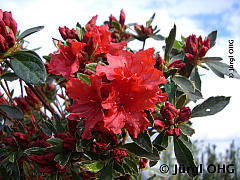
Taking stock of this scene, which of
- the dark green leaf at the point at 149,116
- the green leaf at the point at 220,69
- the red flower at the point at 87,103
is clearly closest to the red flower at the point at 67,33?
the red flower at the point at 87,103

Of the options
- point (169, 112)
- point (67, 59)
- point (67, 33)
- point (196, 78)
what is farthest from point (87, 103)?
point (196, 78)

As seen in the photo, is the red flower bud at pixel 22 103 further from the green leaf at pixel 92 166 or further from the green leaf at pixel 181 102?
the green leaf at pixel 181 102

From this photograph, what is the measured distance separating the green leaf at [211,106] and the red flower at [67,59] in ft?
1.81

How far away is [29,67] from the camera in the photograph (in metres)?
0.89

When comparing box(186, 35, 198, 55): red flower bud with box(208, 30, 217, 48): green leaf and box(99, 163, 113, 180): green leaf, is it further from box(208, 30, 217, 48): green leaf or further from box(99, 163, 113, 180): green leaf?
box(99, 163, 113, 180): green leaf

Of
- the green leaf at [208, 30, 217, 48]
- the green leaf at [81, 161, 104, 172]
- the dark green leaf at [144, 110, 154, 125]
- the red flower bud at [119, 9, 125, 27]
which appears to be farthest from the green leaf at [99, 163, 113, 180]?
the red flower bud at [119, 9, 125, 27]

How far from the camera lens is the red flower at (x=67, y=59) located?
887 millimetres

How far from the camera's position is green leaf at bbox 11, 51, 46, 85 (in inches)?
33.1

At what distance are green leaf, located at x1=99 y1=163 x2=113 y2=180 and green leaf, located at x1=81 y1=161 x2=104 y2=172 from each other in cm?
2

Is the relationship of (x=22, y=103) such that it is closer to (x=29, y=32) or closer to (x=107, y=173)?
(x=29, y=32)

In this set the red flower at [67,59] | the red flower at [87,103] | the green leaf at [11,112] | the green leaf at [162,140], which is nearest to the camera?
the red flower at [87,103]

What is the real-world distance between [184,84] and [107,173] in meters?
0.49

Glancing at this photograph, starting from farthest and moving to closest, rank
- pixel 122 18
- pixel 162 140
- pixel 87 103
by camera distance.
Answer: pixel 122 18 < pixel 162 140 < pixel 87 103

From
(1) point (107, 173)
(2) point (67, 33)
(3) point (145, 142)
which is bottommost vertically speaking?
(1) point (107, 173)
